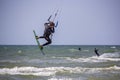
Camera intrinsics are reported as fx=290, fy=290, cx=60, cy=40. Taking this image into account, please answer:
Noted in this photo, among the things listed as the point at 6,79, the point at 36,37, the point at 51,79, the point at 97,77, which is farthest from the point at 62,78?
the point at 36,37

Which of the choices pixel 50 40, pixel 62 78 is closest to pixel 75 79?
→ pixel 62 78

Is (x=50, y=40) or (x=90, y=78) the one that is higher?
(x=50, y=40)

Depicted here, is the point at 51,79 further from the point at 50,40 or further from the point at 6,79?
the point at 50,40

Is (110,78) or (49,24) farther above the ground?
(49,24)

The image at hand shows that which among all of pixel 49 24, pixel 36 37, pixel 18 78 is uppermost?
pixel 49 24

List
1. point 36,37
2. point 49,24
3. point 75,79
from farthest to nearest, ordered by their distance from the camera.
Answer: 1. point 75,79
2. point 36,37
3. point 49,24

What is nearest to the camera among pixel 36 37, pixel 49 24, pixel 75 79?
pixel 49 24

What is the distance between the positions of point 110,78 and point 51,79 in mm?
4220

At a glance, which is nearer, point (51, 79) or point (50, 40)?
point (50, 40)

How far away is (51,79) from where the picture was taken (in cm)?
1998

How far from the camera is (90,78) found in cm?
2047

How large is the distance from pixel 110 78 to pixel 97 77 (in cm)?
98

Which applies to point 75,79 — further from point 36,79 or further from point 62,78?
point 36,79

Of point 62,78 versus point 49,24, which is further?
point 62,78
